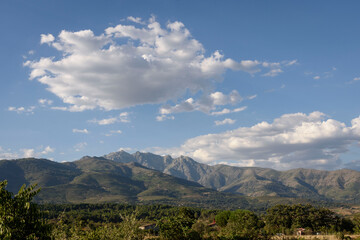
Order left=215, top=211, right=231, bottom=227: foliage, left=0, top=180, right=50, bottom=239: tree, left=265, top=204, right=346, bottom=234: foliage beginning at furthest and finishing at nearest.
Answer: left=215, top=211, right=231, bottom=227: foliage
left=265, top=204, right=346, bottom=234: foliage
left=0, top=180, right=50, bottom=239: tree

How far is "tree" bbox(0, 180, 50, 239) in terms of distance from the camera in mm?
17031

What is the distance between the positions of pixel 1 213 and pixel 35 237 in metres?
2.62

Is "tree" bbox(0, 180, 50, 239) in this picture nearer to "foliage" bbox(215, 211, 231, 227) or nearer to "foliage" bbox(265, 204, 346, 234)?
"foliage" bbox(265, 204, 346, 234)

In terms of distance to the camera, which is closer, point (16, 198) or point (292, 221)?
point (16, 198)

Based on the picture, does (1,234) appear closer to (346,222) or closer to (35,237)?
(35,237)

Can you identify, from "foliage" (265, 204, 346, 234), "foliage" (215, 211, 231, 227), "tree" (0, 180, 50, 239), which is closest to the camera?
"tree" (0, 180, 50, 239)

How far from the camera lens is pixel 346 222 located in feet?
337

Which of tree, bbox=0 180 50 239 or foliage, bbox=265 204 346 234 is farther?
foliage, bbox=265 204 346 234

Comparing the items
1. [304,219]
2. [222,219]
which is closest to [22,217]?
[222,219]

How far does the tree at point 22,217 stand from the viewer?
17031mm

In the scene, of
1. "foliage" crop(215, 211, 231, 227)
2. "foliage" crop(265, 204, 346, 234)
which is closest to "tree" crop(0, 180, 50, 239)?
"foliage" crop(265, 204, 346, 234)

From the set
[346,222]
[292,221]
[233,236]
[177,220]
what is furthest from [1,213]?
[346,222]

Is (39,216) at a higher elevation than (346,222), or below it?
higher

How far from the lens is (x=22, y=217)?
17.7 m
